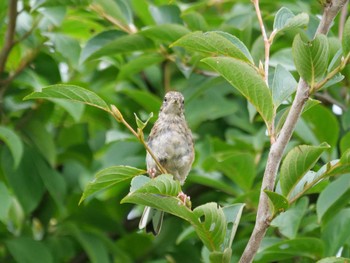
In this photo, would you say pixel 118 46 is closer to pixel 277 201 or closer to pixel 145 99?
pixel 145 99

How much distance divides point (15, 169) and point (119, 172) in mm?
1697

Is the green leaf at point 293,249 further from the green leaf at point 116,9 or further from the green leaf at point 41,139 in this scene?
the green leaf at point 116,9

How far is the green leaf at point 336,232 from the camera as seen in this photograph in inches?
135

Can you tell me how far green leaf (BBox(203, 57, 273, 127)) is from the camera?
7.80 feet

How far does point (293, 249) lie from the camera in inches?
133

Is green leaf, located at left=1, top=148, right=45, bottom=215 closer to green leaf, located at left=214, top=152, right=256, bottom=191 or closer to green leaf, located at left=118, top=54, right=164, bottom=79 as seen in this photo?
green leaf, located at left=118, top=54, right=164, bottom=79

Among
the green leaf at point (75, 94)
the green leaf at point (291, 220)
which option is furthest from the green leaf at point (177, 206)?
the green leaf at point (291, 220)

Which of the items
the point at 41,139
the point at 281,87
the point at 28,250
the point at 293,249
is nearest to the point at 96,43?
the point at 41,139

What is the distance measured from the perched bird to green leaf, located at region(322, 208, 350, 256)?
26.1 inches

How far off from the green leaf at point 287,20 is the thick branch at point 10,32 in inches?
61.9

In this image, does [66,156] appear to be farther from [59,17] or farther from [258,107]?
[258,107]

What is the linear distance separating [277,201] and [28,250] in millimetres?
1981

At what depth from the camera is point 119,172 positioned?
2.42 meters

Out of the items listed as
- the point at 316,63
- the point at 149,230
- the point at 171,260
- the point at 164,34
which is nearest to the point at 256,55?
the point at 164,34
